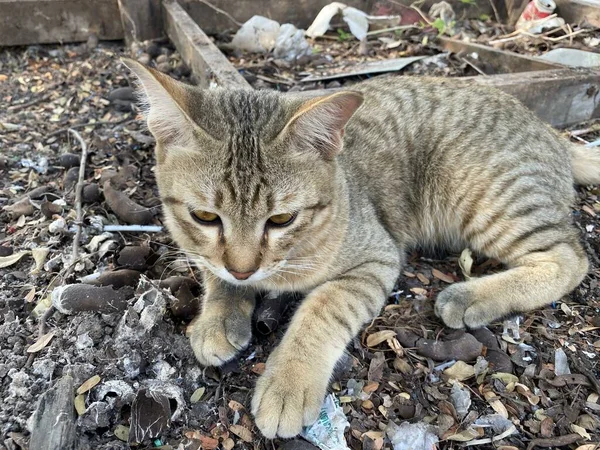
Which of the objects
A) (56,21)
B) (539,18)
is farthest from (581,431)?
(56,21)

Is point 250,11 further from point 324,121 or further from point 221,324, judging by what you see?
point 221,324

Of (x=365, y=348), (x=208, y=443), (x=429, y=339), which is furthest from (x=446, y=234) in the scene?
(x=208, y=443)

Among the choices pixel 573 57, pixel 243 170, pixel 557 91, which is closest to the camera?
pixel 243 170

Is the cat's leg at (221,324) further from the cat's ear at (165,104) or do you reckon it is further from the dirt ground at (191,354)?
the cat's ear at (165,104)

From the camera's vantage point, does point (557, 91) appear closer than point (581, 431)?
No

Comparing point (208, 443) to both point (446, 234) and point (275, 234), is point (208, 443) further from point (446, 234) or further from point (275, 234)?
point (446, 234)

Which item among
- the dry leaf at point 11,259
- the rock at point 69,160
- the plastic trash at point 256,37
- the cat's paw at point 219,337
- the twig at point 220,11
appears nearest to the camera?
the cat's paw at point 219,337

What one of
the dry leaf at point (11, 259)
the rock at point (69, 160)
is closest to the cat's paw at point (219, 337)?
the dry leaf at point (11, 259)
